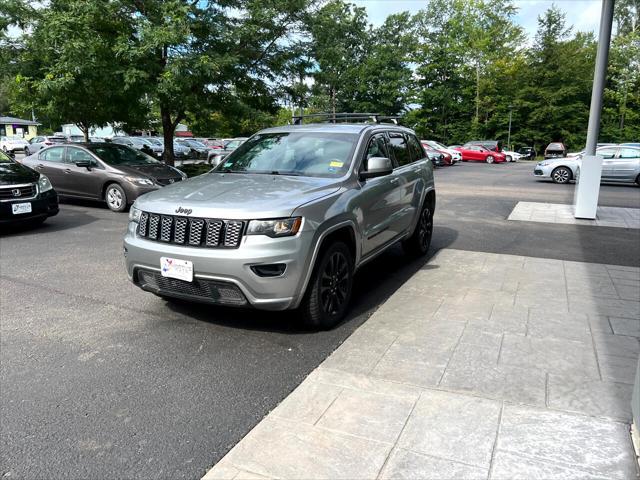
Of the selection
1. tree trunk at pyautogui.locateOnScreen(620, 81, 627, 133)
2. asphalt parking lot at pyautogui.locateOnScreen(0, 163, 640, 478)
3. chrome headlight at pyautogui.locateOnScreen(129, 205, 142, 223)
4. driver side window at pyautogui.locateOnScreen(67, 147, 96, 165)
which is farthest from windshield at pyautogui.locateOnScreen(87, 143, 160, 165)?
tree trunk at pyautogui.locateOnScreen(620, 81, 627, 133)

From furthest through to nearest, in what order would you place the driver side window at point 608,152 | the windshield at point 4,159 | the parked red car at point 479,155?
the parked red car at point 479,155 < the driver side window at point 608,152 < the windshield at point 4,159

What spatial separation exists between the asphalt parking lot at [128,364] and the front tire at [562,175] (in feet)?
44.1

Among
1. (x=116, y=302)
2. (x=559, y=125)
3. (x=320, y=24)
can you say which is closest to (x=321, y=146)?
(x=116, y=302)

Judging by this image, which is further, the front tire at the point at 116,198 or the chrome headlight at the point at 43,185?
the front tire at the point at 116,198

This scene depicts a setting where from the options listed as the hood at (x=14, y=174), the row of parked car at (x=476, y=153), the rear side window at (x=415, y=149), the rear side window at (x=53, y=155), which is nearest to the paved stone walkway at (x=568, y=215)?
the rear side window at (x=415, y=149)

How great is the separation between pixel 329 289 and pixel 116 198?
7.92 meters

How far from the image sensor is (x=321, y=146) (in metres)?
5.13

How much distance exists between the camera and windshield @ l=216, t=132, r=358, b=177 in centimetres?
488

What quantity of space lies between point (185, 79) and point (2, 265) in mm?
7223

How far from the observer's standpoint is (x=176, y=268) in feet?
12.9

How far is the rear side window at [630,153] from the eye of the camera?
59.9ft

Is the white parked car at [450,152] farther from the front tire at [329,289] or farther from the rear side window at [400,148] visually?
the front tire at [329,289]

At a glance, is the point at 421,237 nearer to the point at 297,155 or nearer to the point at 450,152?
the point at 297,155

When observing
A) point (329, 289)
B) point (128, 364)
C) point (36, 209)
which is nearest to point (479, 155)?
point (36, 209)
